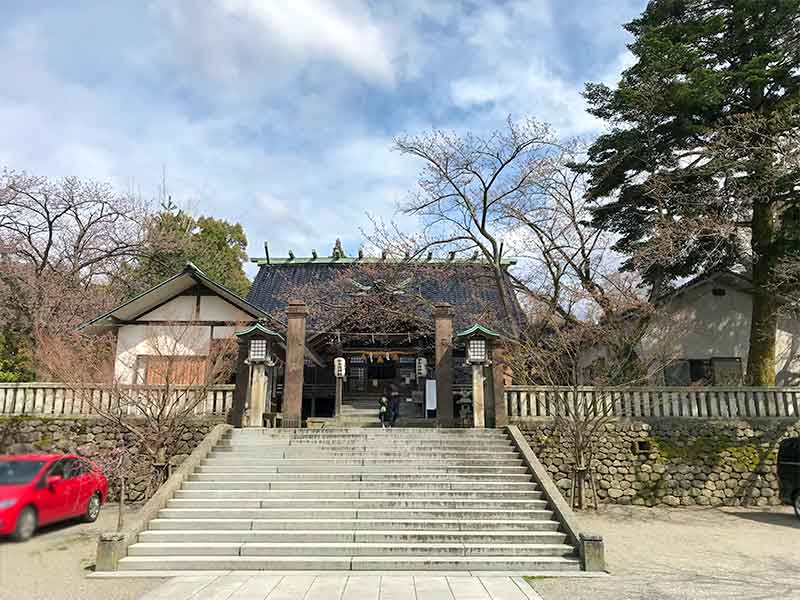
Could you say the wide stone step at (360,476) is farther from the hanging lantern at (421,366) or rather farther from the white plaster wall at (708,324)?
the white plaster wall at (708,324)

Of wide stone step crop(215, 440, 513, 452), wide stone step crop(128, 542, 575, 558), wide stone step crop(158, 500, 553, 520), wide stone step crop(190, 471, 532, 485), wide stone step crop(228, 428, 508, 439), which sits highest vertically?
wide stone step crop(228, 428, 508, 439)

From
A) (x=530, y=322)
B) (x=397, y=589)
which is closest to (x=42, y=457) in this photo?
(x=397, y=589)

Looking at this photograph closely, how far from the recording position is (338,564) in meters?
8.46

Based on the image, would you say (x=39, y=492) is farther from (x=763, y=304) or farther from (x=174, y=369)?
(x=763, y=304)

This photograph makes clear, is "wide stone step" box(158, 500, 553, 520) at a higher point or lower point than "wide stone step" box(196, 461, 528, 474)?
lower

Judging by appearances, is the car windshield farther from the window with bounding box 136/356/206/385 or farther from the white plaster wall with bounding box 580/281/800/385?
the white plaster wall with bounding box 580/281/800/385

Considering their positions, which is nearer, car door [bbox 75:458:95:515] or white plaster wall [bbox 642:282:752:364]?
car door [bbox 75:458:95:515]

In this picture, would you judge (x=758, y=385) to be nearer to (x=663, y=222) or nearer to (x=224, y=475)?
(x=663, y=222)

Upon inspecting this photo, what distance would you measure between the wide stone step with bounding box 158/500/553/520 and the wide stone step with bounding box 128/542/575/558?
0.79m

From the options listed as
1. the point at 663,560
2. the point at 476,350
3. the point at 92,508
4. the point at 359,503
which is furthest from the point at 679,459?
the point at 92,508

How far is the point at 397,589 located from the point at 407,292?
13.1 metres

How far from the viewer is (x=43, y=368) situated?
1541 cm

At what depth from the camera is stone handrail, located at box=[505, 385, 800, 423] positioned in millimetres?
14523

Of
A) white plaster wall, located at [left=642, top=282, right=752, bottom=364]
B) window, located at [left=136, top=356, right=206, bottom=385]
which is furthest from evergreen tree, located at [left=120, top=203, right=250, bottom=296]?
white plaster wall, located at [left=642, top=282, right=752, bottom=364]
